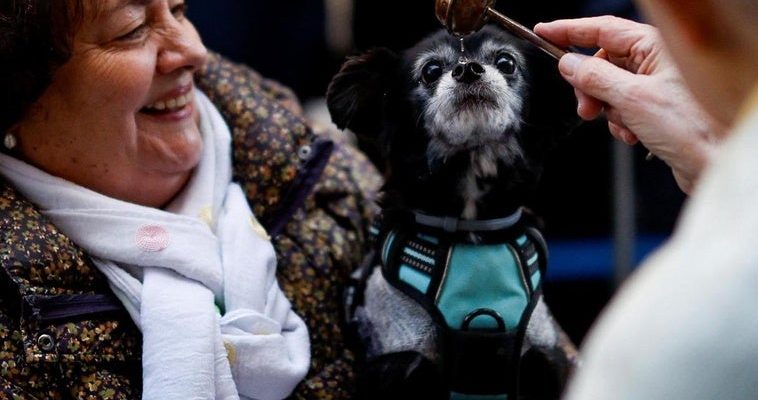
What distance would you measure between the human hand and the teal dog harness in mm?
278

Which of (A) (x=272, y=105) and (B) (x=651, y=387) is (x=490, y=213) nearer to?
(A) (x=272, y=105)

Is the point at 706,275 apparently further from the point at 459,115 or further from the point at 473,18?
the point at 459,115

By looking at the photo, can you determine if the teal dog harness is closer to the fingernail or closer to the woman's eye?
the fingernail

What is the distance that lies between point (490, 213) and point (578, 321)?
47.7 inches

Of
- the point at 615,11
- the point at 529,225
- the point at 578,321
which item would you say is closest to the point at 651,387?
the point at 529,225

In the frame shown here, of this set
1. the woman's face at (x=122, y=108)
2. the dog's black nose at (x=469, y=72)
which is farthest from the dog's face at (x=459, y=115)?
the woman's face at (x=122, y=108)

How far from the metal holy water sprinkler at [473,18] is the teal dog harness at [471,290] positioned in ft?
1.01

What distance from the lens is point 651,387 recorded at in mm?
510

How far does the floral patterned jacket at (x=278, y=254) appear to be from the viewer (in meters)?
1.29

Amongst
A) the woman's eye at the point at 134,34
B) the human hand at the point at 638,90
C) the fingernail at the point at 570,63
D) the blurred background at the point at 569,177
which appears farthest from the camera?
the blurred background at the point at 569,177

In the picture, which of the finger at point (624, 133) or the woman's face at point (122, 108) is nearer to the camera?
the finger at point (624, 133)

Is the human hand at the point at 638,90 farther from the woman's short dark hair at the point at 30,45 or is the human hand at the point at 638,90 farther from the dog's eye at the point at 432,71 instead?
the woman's short dark hair at the point at 30,45

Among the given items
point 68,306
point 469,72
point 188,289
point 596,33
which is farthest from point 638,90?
point 68,306

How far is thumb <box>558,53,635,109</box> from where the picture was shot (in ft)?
3.84
